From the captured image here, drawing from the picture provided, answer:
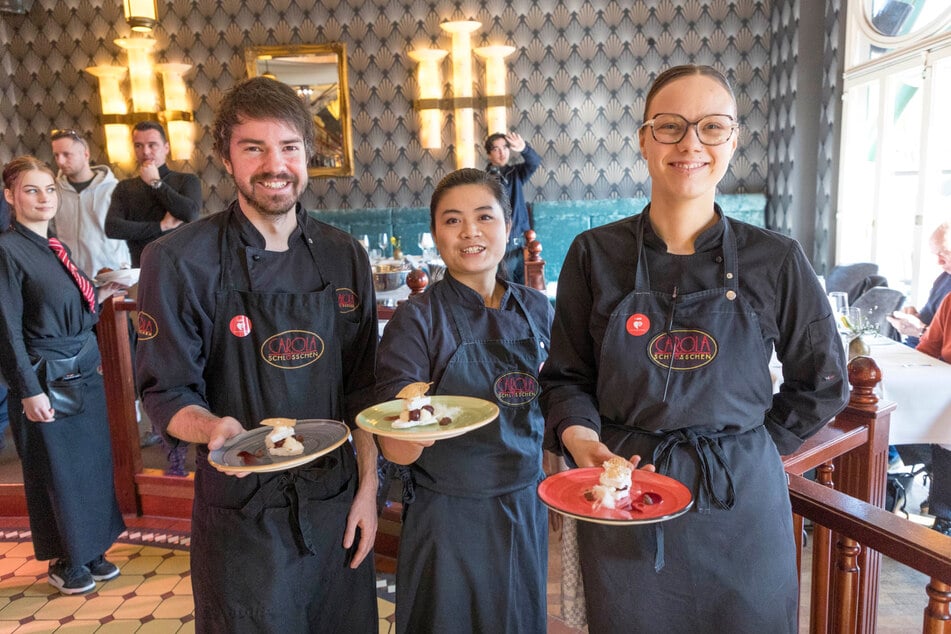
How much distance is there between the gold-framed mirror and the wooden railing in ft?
22.1

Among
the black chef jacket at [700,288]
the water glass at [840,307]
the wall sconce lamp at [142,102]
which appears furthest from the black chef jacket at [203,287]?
the wall sconce lamp at [142,102]

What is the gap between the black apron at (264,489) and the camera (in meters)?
1.60

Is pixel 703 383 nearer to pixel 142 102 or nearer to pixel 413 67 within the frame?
pixel 413 67

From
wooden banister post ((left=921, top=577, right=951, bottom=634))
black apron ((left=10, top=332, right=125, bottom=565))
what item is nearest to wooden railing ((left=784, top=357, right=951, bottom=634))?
wooden banister post ((left=921, top=577, right=951, bottom=634))

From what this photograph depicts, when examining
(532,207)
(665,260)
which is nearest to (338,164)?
(532,207)

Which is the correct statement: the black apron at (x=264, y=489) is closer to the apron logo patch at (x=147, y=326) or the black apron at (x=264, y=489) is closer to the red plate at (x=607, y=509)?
the apron logo patch at (x=147, y=326)

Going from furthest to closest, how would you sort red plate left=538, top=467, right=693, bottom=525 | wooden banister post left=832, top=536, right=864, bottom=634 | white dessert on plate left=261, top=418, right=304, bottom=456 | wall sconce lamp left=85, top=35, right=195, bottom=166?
wall sconce lamp left=85, top=35, right=195, bottom=166, wooden banister post left=832, top=536, right=864, bottom=634, white dessert on plate left=261, top=418, right=304, bottom=456, red plate left=538, top=467, right=693, bottom=525

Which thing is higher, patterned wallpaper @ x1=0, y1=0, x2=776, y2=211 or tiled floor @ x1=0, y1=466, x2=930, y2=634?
patterned wallpaper @ x1=0, y1=0, x2=776, y2=211

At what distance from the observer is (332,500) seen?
1683 millimetres

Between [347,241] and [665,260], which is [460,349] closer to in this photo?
[347,241]

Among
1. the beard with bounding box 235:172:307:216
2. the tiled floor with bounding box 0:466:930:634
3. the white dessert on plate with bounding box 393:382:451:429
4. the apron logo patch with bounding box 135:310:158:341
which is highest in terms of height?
the beard with bounding box 235:172:307:216

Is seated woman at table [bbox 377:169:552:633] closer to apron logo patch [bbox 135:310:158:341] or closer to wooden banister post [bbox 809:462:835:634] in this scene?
apron logo patch [bbox 135:310:158:341]

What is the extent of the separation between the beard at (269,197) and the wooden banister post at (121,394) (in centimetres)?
194

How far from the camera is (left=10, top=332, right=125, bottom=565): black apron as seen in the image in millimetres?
2928
